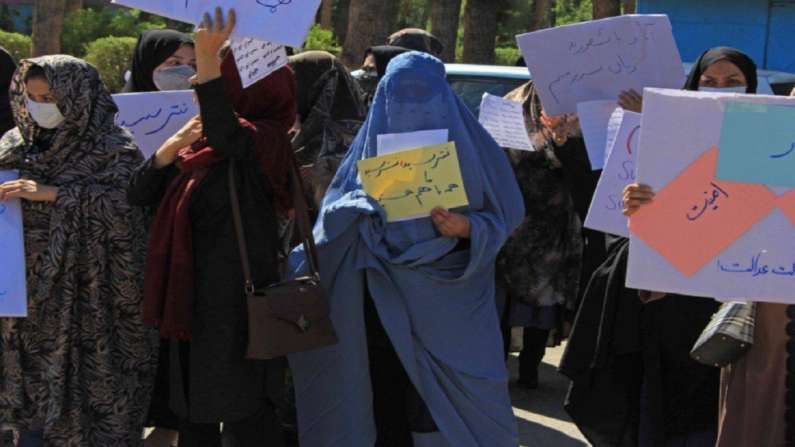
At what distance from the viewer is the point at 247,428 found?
4.32m

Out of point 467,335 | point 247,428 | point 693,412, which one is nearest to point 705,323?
point 693,412

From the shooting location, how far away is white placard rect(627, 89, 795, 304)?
3578mm

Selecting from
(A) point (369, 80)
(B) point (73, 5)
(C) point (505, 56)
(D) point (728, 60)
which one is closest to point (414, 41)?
(A) point (369, 80)

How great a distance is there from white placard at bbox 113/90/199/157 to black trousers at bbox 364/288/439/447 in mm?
1230

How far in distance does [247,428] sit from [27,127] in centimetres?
135

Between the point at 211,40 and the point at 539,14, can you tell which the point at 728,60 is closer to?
the point at 211,40

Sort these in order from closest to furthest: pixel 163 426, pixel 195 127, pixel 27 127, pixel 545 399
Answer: pixel 195 127 → pixel 27 127 → pixel 163 426 → pixel 545 399

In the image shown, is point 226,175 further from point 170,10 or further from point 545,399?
point 545,399

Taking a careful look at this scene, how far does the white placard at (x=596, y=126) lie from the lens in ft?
15.8

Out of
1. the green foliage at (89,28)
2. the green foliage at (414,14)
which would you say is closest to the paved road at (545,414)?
the green foliage at (89,28)

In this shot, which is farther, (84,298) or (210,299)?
(84,298)

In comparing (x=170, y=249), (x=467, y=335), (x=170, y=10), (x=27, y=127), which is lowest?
(x=467, y=335)

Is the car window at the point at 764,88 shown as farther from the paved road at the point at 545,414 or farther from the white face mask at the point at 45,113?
the white face mask at the point at 45,113

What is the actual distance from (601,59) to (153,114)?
5.89ft
